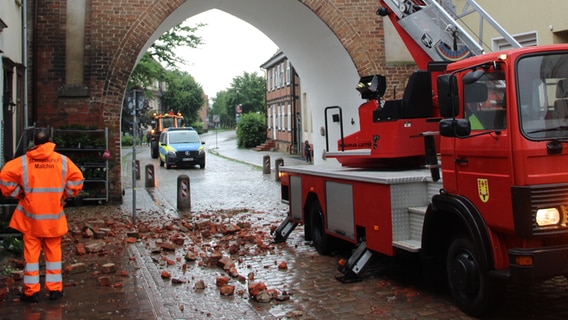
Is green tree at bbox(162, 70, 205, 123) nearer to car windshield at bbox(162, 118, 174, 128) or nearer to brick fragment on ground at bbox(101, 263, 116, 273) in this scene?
car windshield at bbox(162, 118, 174, 128)

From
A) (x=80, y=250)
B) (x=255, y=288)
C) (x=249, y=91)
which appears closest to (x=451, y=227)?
(x=255, y=288)

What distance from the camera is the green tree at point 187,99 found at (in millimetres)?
81381

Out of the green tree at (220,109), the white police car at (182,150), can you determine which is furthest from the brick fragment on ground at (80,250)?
the green tree at (220,109)

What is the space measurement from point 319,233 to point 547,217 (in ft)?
14.8

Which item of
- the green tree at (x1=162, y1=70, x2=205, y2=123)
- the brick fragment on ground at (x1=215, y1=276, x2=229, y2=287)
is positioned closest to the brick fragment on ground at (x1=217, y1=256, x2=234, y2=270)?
the brick fragment on ground at (x1=215, y1=276, x2=229, y2=287)

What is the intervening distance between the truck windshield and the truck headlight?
0.61 meters

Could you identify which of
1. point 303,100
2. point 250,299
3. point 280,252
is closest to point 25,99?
point 280,252

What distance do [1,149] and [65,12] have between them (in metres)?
4.56

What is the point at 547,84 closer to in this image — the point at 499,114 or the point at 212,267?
the point at 499,114

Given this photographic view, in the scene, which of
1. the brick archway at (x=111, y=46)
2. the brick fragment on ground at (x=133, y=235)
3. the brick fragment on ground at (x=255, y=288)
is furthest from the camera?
the brick archway at (x=111, y=46)

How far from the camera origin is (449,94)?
5.45 m

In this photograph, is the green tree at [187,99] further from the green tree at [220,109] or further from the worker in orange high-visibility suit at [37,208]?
the worker in orange high-visibility suit at [37,208]

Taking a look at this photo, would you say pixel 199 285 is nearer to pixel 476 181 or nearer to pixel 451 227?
pixel 451 227

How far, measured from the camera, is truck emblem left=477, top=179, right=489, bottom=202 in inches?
205
